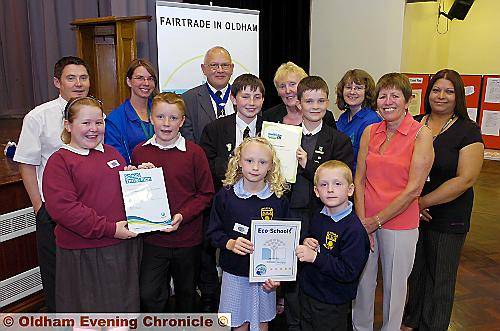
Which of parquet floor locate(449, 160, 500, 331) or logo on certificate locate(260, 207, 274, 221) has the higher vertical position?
logo on certificate locate(260, 207, 274, 221)

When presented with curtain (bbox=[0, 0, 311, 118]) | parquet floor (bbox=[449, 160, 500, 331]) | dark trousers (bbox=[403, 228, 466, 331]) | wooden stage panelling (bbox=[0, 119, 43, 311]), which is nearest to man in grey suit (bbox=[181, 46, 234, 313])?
wooden stage panelling (bbox=[0, 119, 43, 311])

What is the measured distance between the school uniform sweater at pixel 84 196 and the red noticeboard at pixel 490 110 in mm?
7679

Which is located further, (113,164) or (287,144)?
(287,144)

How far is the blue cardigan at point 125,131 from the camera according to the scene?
2582mm

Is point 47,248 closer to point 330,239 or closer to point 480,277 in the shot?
point 330,239

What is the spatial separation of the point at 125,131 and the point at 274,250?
117cm

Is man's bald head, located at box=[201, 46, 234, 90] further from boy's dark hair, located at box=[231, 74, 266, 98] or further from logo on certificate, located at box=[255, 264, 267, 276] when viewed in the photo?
logo on certificate, located at box=[255, 264, 267, 276]

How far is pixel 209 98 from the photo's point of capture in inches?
121

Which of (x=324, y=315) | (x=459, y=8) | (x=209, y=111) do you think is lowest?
(x=324, y=315)

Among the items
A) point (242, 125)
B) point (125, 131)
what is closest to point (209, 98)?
point (242, 125)

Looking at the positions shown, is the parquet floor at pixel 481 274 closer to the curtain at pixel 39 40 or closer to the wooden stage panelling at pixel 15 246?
the wooden stage panelling at pixel 15 246

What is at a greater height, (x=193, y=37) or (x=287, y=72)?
(x=193, y=37)

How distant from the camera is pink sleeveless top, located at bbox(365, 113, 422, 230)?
226 centimetres

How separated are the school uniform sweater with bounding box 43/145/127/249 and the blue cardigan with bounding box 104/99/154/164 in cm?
37
